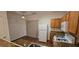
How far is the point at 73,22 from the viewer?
1.10 meters

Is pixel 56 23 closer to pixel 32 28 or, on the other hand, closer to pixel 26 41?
pixel 32 28

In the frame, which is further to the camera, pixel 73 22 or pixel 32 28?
pixel 32 28

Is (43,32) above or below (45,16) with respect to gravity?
below

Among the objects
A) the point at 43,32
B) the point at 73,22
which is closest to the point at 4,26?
the point at 43,32

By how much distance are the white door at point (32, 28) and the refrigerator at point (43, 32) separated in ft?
0.20

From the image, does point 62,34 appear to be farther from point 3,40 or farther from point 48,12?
point 3,40

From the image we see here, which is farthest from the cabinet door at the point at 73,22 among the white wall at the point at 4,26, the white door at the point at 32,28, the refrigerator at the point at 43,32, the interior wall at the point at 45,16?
the white wall at the point at 4,26

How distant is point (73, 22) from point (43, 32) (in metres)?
0.45

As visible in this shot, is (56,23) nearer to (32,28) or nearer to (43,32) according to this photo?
(43,32)

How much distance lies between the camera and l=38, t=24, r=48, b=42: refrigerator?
3.82 ft

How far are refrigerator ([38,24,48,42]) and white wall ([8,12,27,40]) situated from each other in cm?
23

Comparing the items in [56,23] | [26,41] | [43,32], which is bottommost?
[26,41]

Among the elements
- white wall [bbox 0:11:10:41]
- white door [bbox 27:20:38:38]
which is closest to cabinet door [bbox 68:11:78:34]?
white door [bbox 27:20:38:38]
